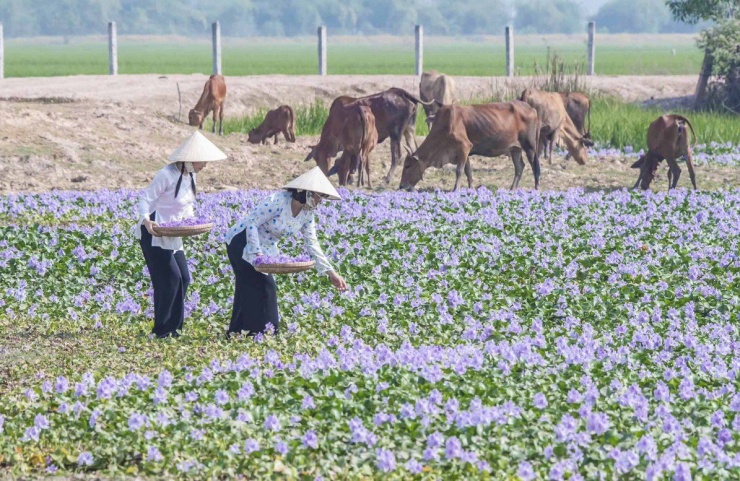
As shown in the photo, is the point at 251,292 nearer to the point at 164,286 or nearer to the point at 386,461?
the point at 164,286

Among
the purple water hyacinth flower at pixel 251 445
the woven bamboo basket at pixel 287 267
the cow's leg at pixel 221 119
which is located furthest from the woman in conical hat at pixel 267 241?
the cow's leg at pixel 221 119

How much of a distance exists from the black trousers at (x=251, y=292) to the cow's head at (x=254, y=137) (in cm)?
1624

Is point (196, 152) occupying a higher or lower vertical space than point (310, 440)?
higher

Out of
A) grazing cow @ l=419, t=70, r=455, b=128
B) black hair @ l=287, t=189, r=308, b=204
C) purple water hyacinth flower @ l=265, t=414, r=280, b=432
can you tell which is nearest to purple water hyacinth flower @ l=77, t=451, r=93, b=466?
purple water hyacinth flower @ l=265, t=414, r=280, b=432

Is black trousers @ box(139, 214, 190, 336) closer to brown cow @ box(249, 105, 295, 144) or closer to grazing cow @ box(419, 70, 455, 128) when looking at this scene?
brown cow @ box(249, 105, 295, 144)

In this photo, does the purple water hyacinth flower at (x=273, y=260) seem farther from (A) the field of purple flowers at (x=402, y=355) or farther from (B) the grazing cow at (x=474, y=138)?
(B) the grazing cow at (x=474, y=138)

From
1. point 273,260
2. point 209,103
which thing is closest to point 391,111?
point 209,103

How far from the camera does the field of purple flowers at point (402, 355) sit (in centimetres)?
799

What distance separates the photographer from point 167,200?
447 inches

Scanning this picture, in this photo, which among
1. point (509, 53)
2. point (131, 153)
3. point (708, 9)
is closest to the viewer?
point (131, 153)

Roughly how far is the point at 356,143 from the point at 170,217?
11.1 meters

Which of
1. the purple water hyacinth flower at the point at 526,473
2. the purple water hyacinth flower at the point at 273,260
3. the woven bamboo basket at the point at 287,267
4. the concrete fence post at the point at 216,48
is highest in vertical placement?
the concrete fence post at the point at 216,48

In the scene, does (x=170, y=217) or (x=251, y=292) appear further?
(x=170, y=217)

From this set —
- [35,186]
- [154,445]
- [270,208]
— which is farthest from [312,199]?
[35,186]
